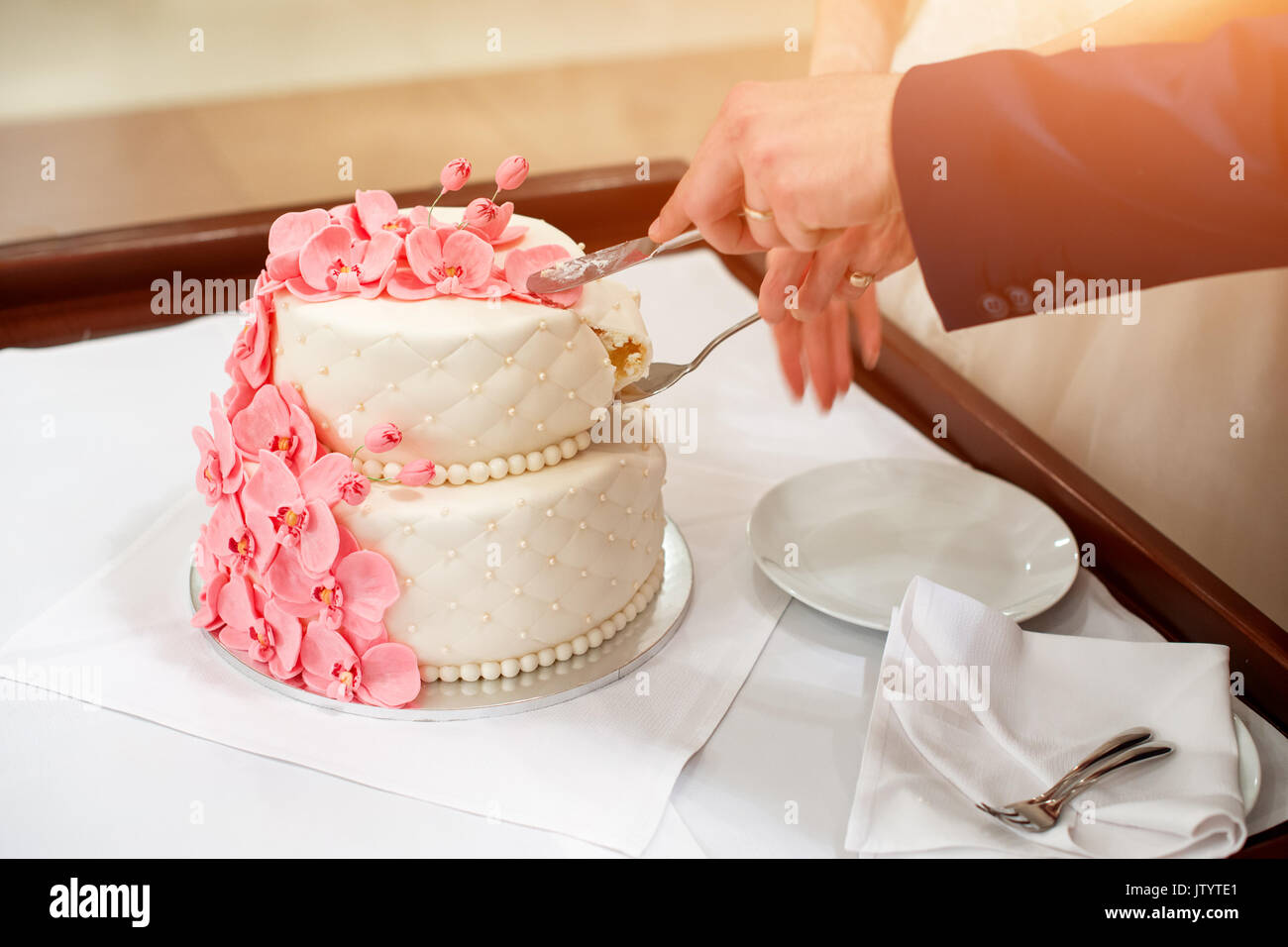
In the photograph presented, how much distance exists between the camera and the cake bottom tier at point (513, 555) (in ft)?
3.45

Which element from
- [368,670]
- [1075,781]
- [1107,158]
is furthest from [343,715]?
[1107,158]

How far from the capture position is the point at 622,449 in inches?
45.8

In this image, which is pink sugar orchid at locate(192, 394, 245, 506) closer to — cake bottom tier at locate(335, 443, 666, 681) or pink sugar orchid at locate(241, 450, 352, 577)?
pink sugar orchid at locate(241, 450, 352, 577)

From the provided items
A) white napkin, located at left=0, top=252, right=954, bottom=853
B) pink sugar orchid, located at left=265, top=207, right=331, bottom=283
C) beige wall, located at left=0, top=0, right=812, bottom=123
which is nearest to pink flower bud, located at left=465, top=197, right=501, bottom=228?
pink sugar orchid, located at left=265, top=207, right=331, bottom=283

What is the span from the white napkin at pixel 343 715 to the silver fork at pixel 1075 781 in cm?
29

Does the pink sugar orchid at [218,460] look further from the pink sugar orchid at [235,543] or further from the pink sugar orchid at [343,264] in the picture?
the pink sugar orchid at [343,264]

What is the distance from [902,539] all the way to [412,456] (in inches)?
24.4

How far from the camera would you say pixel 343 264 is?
1081mm

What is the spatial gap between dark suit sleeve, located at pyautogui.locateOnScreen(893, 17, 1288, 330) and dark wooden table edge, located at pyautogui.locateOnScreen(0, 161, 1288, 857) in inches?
15.2

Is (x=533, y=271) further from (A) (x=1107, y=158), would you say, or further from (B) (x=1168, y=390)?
(B) (x=1168, y=390)

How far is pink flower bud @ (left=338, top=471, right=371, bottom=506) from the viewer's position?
40.1 inches

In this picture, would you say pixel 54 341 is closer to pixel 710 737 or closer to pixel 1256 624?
pixel 710 737

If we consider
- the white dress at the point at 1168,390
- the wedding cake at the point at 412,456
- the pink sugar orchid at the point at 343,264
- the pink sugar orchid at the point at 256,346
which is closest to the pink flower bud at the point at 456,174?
the wedding cake at the point at 412,456
